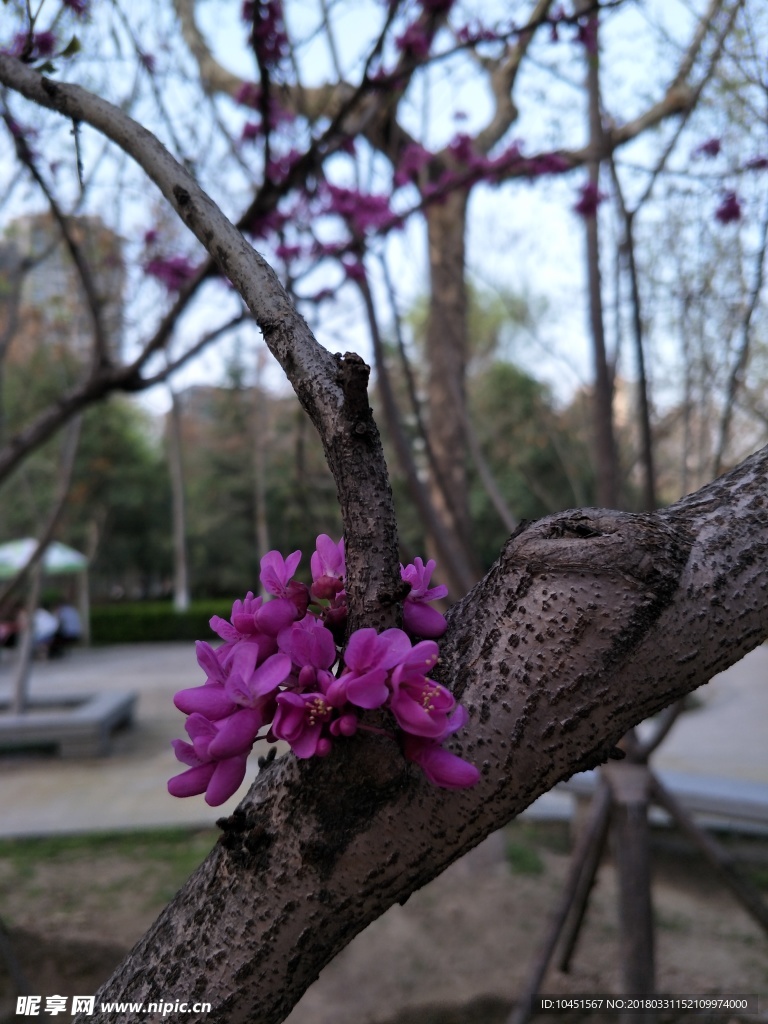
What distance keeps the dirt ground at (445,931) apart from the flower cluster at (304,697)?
2802 mm

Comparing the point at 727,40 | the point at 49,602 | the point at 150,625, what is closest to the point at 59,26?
the point at 727,40

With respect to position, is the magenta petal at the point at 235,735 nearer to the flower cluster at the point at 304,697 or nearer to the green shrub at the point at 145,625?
the flower cluster at the point at 304,697

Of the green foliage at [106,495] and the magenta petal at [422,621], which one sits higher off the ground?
the magenta petal at [422,621]

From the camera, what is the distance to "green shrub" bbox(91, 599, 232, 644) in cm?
2072

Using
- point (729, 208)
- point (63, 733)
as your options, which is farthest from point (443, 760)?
point (63, 733)

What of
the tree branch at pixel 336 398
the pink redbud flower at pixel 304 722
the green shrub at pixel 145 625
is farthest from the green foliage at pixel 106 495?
the pink redbud flower at pixel 304 722

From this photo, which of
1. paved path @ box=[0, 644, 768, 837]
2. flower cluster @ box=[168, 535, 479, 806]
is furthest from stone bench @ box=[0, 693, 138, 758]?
flower cluster @ box=[168, 535, 479, 806]

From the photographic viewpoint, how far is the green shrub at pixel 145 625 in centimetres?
2072

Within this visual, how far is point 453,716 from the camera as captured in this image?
80 cm

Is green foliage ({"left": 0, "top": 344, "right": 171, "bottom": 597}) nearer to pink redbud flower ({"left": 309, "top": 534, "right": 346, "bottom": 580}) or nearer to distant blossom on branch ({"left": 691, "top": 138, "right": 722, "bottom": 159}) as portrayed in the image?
distant blossom on branch ({"left": 691, "top": 138, "right": 722, "bottom": 159})

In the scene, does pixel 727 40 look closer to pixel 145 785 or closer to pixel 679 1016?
pixel 679 1016

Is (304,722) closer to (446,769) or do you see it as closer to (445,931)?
(446,769)

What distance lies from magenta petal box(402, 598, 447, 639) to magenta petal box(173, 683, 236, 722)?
20 centimetres

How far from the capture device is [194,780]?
32.9 inches
